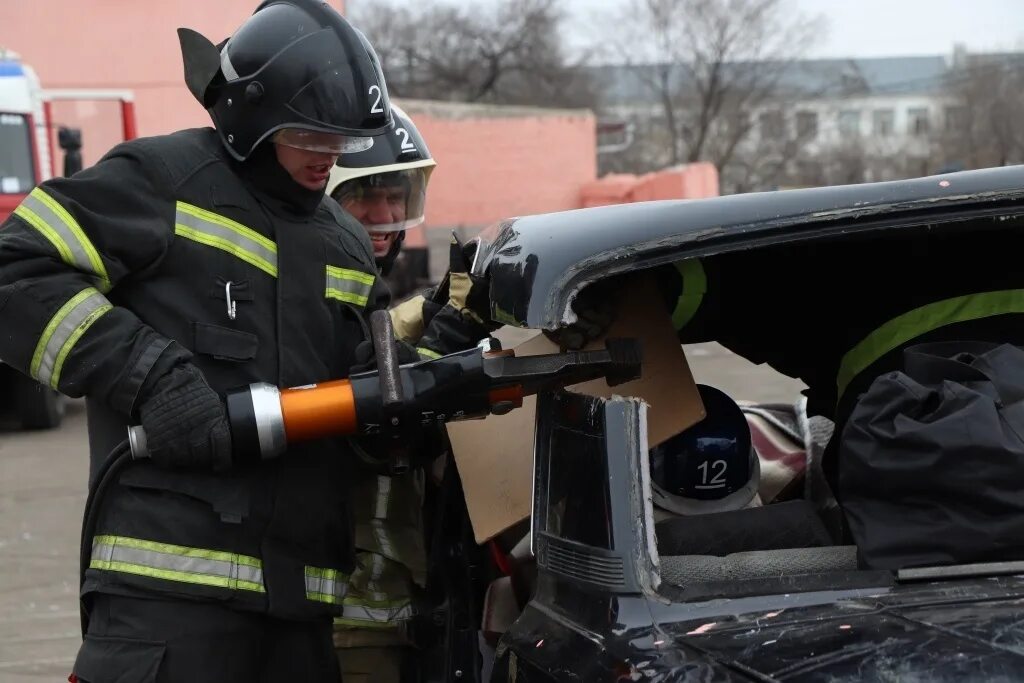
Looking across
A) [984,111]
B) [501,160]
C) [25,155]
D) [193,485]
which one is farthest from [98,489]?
[984,111]

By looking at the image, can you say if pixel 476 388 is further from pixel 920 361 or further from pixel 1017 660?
pixel 1017 660

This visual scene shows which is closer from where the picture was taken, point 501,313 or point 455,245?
point 501,313

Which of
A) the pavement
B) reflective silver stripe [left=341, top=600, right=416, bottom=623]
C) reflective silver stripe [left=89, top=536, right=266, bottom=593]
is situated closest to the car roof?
reflective silver stripe [left=89, top=536, right=266, bottom=593]

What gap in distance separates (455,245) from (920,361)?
1.10 metres

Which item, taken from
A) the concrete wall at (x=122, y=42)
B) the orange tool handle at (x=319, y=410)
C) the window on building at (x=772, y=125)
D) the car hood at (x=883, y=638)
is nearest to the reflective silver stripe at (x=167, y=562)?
the orange tool handle at (x=319, y=410)

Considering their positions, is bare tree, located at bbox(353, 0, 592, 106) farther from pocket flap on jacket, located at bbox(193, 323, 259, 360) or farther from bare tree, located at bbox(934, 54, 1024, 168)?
pocket flap on jacket, located at bbox(193, 323, 259, 360)

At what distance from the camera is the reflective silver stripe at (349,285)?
2.49m

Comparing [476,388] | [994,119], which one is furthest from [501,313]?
[994,119]

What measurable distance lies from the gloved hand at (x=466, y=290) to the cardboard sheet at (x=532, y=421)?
0.54ft

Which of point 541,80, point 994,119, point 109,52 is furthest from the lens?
point 541,80

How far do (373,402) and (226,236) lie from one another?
1.61 feet

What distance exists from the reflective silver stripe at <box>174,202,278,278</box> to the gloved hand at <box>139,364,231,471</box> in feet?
0.99

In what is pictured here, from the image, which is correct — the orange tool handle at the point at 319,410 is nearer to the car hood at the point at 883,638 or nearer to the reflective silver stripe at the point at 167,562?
the reflective silver stripe at the point at 167,562

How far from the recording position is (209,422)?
6.92ft
